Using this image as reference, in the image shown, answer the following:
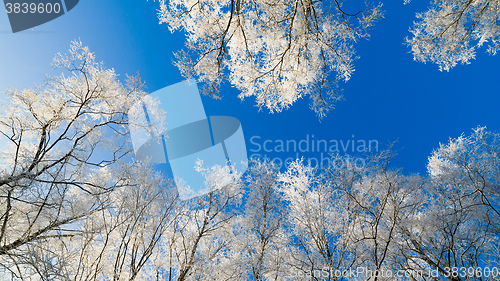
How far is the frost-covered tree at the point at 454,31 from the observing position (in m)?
3.92

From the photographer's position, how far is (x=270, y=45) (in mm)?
4043

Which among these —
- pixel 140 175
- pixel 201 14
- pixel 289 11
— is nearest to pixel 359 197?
pixel 289 11

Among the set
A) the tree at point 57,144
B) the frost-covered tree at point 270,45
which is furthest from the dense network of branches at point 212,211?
the frost-covered tree at point 270,45

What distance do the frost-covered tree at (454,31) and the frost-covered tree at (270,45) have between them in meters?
1.94

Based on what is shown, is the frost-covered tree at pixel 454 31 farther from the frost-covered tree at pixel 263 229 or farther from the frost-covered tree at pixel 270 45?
the frost-covered tree at pixel 263 229

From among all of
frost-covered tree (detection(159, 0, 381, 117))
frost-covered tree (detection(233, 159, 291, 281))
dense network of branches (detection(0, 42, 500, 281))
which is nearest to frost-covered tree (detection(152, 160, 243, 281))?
dense network of branches (detection(0, 42, 500, 281))

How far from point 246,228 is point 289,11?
7413 mm

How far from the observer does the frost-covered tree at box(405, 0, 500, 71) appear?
154 inches

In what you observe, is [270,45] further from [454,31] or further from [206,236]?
[206,236]

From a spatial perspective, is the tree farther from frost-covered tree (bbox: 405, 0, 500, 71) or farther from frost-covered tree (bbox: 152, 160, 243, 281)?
frost-covered tree (bbox: 405, 0, 500, 71)

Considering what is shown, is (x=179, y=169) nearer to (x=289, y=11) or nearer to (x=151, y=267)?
(x=151, y=267)

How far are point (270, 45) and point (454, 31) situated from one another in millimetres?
4038

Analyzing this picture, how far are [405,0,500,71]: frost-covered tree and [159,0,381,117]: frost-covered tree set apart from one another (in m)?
1.94

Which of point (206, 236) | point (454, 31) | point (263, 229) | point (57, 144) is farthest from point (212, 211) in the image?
point (454, 31)
